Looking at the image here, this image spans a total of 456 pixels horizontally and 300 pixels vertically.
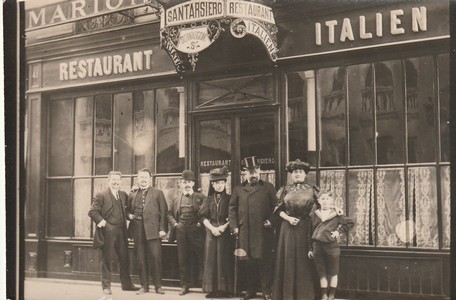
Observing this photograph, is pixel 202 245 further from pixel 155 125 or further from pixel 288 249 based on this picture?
pixel 155 125

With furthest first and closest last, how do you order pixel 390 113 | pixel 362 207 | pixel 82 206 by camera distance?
pixel 82 206, pixel 362 207, pixel 390 113

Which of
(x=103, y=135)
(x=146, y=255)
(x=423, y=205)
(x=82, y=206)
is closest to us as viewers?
(x=423, y=205)

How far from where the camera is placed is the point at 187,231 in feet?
23.1

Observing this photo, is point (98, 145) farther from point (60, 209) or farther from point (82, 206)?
point (60, 209)

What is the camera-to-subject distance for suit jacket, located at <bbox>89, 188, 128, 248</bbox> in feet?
24.2

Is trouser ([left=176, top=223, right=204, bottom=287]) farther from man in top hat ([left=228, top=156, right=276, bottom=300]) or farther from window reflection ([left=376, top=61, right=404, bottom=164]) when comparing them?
window reflection ([left=376, top=61, right=404, bottom=164])

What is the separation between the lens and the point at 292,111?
679 cm

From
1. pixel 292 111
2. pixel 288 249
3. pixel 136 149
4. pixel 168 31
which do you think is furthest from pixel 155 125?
pixel 288 249

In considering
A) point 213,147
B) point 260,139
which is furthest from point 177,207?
point 260,139

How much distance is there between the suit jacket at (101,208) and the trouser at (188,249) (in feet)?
2.56

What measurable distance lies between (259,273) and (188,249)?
917mm

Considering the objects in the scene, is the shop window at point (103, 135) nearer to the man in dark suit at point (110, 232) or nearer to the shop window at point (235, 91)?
the man in dark suit at point (110, 232)

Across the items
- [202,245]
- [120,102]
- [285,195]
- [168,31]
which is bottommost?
[202,245]

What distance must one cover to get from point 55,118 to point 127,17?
175 cm
